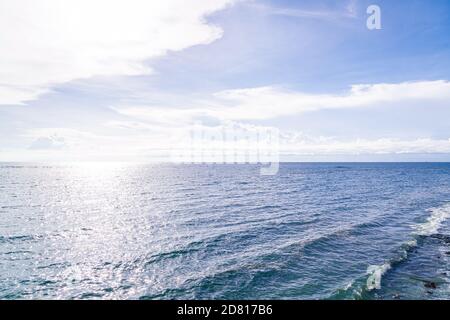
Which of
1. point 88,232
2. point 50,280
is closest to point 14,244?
point 88,232

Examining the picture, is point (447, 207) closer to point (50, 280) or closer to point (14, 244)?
point (50, 280)

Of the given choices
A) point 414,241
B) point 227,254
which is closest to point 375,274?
point 227,254

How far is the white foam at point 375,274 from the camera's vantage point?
58.4ft

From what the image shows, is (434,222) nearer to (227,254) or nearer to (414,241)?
(414,241)

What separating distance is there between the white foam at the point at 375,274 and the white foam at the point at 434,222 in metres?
12.8

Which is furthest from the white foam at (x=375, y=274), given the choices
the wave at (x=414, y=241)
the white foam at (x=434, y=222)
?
the white foam at (x=434, y=222)

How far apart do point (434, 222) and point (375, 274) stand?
895 inches

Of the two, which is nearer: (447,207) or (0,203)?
(447,207)

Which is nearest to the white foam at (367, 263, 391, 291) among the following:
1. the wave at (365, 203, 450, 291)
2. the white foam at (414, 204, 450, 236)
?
the wave at (365, 203, 450, 291)

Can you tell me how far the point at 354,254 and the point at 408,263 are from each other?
370 centimetres

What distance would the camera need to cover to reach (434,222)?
3600cm

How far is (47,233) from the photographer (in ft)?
105

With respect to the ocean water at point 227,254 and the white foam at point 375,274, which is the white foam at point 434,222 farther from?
the white foam at point 375,274
